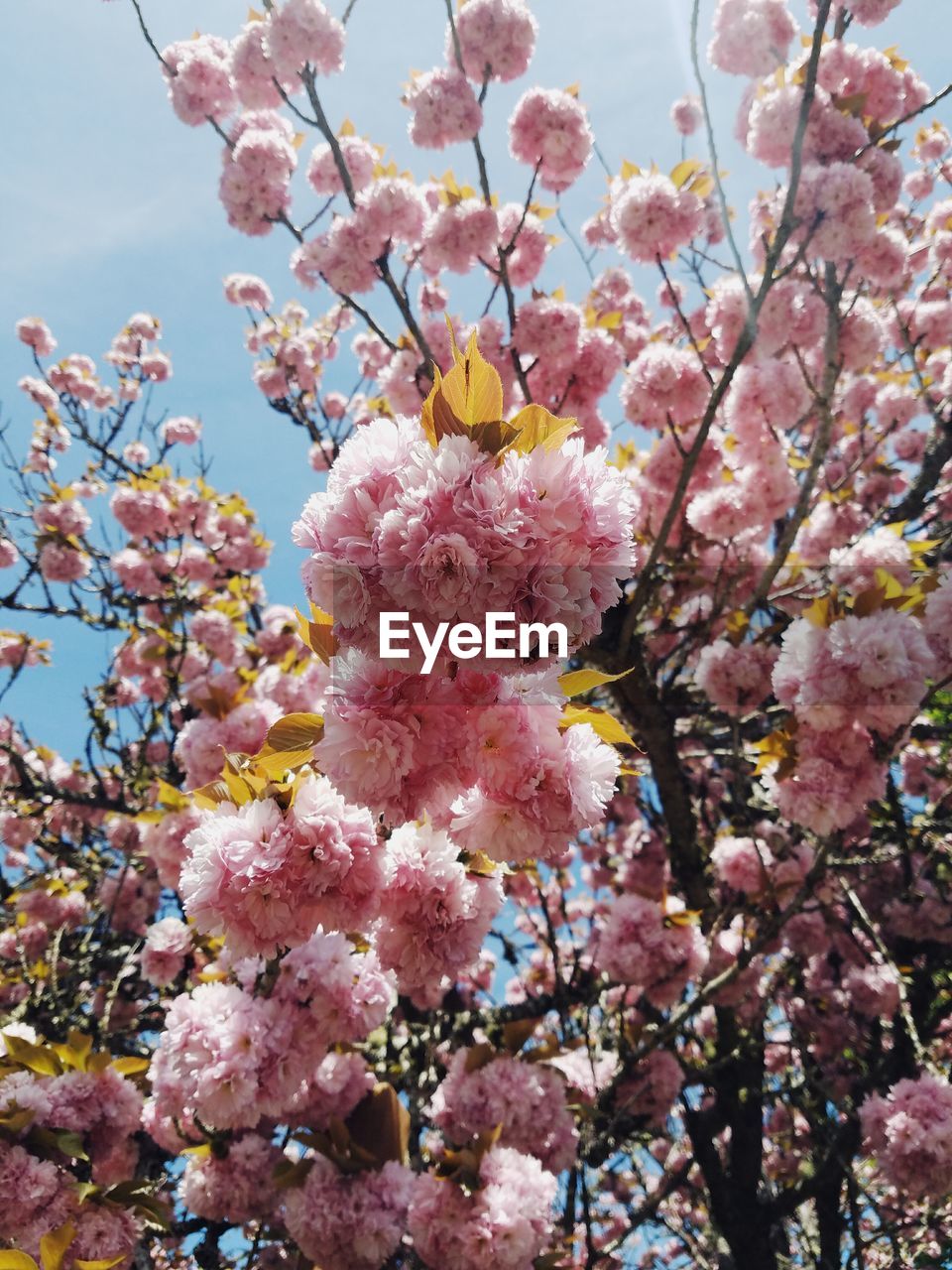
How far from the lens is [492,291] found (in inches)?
149

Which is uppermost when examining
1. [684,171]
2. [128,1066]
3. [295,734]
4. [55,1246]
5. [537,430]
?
[684,171]

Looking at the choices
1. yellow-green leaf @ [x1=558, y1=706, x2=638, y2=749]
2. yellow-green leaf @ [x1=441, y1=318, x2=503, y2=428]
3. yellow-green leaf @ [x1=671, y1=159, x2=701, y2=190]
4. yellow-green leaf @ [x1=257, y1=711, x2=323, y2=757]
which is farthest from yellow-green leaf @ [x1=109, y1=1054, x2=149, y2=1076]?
yellow-green leaf @ [x1=671, y1=159, x2=701, y2=190]

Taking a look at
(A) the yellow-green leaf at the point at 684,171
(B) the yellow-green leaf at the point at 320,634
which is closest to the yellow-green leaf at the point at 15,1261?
(B) the yellow-green leaf at the point at 320,634

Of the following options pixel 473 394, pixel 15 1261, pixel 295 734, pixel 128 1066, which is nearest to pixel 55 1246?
pixel 15 1261

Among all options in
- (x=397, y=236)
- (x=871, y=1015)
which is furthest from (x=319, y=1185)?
(x=397, y=236)

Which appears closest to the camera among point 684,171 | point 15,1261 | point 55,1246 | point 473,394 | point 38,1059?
point 473,394

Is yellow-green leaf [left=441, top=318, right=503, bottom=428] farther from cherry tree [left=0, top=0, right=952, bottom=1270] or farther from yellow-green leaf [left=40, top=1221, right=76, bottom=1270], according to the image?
yellow-green leaf [left=40, top=1221, right=76, bottom=1270]

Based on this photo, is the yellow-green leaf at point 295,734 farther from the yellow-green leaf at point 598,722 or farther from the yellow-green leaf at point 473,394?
the yellow-green leaf at point 473,394

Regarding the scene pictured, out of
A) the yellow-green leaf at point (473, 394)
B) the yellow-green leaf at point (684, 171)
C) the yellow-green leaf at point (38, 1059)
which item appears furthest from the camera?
the yellow-green leaf at point (684, 171)

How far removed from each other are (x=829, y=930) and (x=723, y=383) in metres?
3.87

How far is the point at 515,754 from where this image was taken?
43.4 inches

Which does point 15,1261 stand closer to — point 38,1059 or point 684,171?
point 38,1059

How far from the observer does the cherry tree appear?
1.10 m

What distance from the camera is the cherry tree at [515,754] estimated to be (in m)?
1.10
